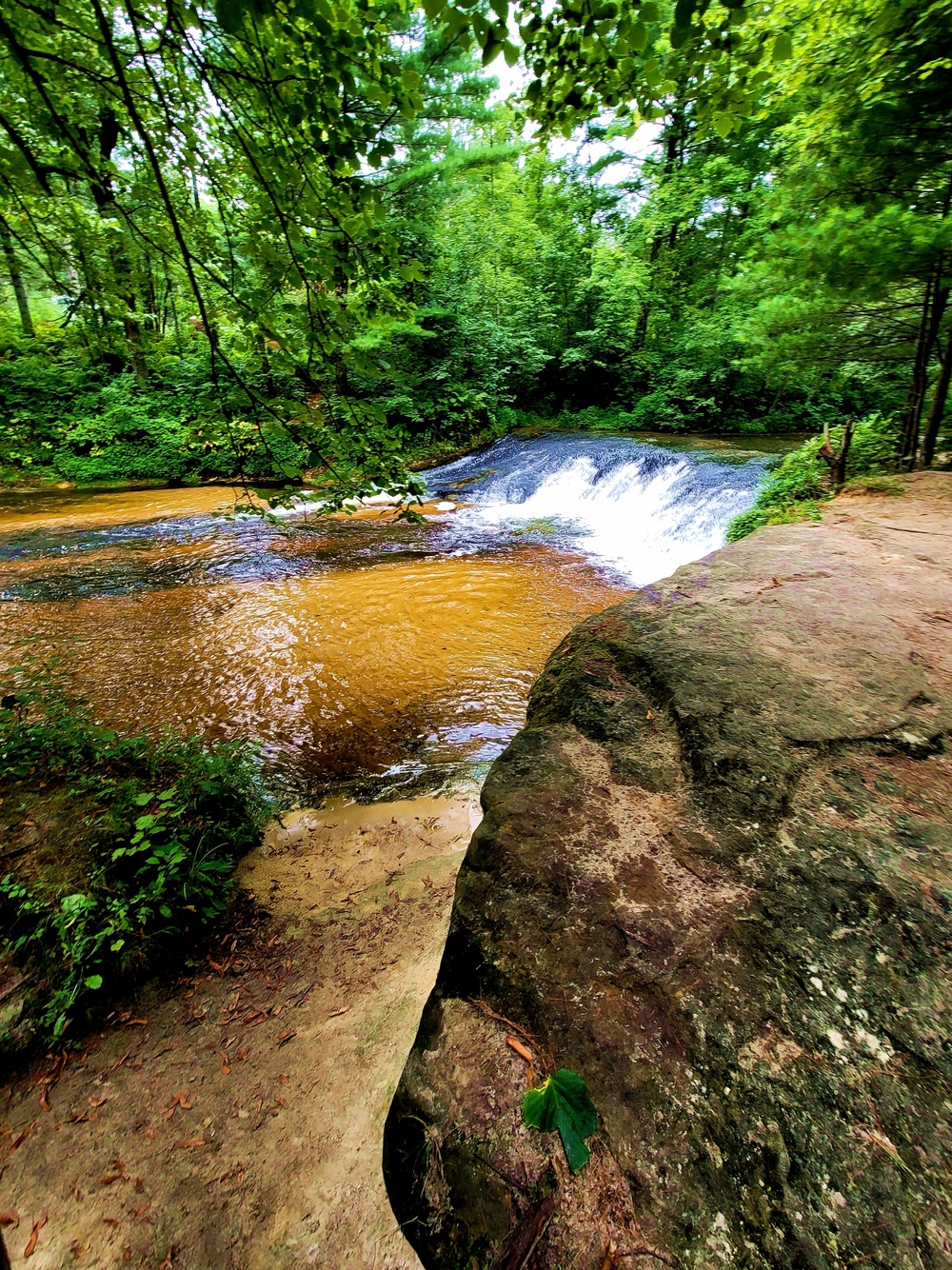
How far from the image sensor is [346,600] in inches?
269

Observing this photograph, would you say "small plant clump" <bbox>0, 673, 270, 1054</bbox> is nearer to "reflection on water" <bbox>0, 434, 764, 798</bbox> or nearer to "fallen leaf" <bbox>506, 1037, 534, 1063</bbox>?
"reflection on water" <bbox>0, 434, 764, 798</bbox>

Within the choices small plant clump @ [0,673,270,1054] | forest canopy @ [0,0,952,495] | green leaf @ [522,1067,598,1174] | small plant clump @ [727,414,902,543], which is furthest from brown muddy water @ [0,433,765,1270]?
forest canopy @ [0,0,952,495]

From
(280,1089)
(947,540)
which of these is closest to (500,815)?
(280,1089)

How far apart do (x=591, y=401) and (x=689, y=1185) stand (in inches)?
811

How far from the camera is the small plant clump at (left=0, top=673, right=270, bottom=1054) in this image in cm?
214

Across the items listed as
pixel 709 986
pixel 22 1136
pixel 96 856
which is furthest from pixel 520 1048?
pixel 96 856

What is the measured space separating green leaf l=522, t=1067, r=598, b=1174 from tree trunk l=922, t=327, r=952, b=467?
7.45m

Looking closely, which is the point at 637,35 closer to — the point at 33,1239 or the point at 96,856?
the point at 96,856

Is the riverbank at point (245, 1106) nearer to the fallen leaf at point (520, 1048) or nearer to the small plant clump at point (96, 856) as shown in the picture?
the small plant clump at point (96, 856)

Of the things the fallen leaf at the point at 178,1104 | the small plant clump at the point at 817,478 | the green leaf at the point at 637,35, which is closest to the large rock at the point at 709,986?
the fallen leaf at the point at 178,1104

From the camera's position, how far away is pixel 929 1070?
3.31 feet

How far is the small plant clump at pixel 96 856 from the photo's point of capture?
7.02 ft

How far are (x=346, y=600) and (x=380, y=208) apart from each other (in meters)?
5.06

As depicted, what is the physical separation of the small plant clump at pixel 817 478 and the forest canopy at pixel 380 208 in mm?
494
